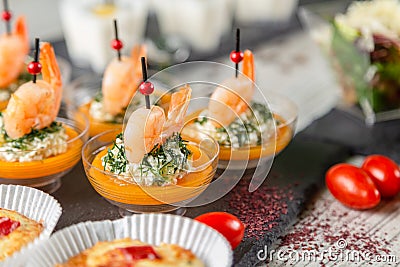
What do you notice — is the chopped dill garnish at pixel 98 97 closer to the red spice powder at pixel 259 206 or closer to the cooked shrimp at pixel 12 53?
the cooked shrimp at pixel 12 53

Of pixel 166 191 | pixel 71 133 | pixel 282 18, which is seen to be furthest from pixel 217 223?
pixel 282 18

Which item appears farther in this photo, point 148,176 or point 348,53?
point 348,53

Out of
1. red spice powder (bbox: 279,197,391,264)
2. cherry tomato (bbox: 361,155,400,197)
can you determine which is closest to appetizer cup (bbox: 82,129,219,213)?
red spice powder (bbox: 279,197,391,264)

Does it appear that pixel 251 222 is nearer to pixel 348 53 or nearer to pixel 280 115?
pixel 280 115

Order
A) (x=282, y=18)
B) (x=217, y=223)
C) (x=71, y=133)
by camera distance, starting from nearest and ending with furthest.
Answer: (x=217, y=223), (x=71, y=133), (x=282, y=18)

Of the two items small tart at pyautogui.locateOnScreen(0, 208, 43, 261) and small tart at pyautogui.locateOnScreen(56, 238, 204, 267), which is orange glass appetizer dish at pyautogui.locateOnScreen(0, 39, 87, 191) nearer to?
small tart at pyautogui.locateOnScreen(0, 208, 43, 261)

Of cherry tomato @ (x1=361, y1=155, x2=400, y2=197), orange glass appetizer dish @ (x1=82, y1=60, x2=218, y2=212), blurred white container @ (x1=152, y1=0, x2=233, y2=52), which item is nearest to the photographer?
orange glass appetizer dish @ (x1=82, y1=60, x2=218, y2=212)
